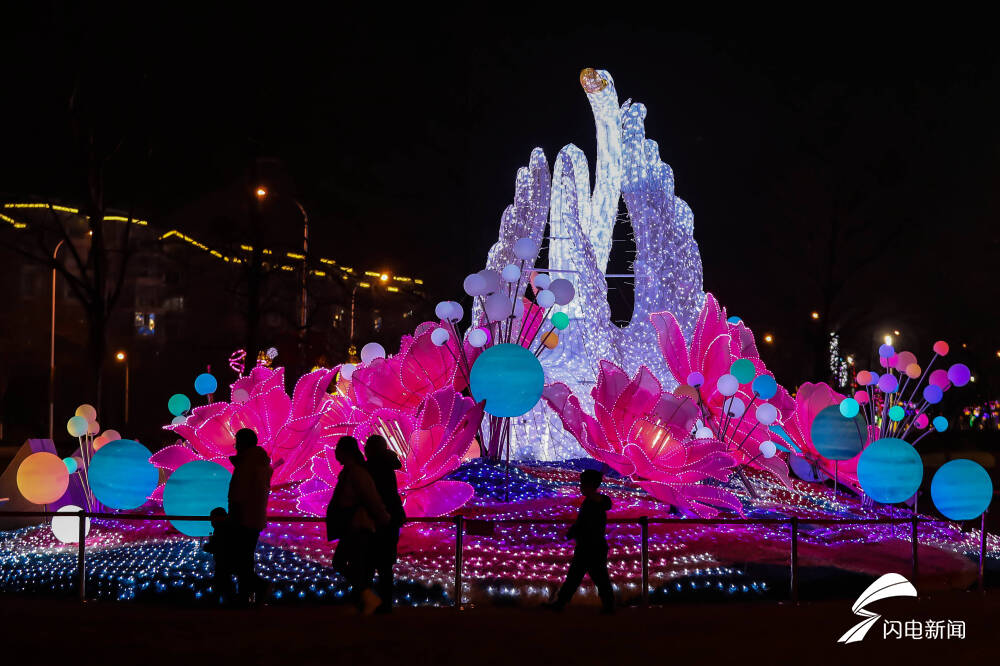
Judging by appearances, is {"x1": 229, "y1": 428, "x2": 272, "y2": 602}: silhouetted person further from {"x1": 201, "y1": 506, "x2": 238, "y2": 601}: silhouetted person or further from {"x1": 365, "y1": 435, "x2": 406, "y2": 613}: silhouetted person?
{"x1": 365, "y1": 435, "x2": 406, "y2": 613}: silhouetted person

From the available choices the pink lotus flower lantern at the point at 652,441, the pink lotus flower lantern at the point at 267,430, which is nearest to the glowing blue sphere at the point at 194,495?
the pink lotus flower lantern at the point at 267,430

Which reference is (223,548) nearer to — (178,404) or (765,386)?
(178,404)

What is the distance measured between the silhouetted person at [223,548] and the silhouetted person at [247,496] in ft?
0.10

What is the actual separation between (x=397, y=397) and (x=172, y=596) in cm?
365

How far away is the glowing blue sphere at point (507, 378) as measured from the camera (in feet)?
33.7

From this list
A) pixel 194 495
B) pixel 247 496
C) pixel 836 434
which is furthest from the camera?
pixel 836 434

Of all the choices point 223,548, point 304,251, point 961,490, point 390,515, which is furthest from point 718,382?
point 304,251

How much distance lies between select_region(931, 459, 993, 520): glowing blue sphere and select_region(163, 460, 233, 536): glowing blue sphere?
6.33 m

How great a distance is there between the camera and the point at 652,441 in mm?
11109

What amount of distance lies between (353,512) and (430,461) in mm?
2884

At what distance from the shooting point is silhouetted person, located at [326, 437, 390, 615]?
724cm

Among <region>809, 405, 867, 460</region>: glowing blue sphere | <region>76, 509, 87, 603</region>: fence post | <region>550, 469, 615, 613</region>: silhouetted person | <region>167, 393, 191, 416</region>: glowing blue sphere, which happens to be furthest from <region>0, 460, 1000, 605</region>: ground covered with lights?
<region>167, 393, 191, 416</region>: glowing blue sphere
